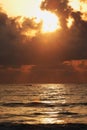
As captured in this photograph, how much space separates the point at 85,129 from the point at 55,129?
383 centimetres

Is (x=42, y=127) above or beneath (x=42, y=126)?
beneath

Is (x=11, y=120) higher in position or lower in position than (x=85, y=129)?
higher

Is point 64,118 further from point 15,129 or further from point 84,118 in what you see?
point 15,129

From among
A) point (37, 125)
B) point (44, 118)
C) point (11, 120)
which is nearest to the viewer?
point (37, 125)

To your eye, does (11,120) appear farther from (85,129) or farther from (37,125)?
(85,129)

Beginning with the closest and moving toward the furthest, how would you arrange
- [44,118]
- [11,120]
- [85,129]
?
[85,129] → [11,120] → [44,118]

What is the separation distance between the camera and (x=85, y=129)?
151 feet

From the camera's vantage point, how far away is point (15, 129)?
47.3 metres

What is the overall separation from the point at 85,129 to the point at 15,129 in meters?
8.17

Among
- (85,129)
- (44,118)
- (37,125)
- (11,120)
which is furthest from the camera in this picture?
(44,118)

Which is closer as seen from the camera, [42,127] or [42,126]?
[42,127]

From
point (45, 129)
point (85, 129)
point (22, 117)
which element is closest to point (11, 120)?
point (22, 117)

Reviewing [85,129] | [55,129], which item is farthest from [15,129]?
[85,129]

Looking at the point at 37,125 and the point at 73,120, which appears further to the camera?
the point at 73,120
